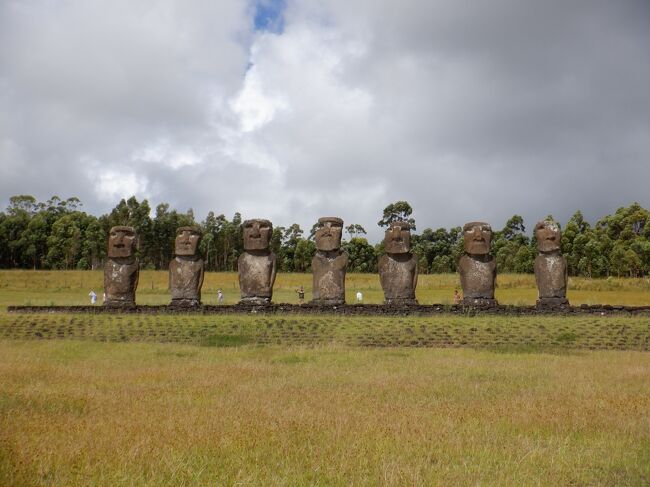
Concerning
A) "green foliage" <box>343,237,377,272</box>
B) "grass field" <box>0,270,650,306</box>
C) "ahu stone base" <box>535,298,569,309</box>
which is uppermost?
"green foliage" <box>343,237,377,272</box>

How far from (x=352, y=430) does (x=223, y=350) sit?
269 inches

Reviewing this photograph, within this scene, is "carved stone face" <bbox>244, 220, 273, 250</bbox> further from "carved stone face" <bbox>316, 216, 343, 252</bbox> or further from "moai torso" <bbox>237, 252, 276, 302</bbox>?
"carved stone face" <bbox>316, 216, 343, 252</bbox>

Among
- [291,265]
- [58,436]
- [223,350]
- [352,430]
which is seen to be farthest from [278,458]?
[291,265]

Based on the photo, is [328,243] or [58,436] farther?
[328,243]

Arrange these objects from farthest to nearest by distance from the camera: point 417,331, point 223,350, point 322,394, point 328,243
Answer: point 328,243, point 417,331, point 223,350, point 322,394

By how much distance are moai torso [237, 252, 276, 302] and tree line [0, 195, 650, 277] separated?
45154 millimetres

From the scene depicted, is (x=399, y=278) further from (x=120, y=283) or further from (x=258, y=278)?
(x=120, y=283)

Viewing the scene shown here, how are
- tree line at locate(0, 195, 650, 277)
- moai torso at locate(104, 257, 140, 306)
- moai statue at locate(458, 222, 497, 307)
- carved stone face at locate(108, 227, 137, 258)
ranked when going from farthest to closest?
1. tree line at locate(0, 195, 650, 277)
2. carved stone face at locate(108, 227, 137, 258)
3. moai torso at locate(104, 257, 140, 306)
4. moai statue at locate(458, 222, 497, 307)

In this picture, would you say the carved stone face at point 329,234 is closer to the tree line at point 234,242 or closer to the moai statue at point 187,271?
the moai statue at point 187,271

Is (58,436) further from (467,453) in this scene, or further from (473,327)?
(473,327)

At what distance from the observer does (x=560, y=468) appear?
199 inches

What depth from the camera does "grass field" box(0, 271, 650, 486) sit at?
4.95m

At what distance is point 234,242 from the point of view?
245 feet

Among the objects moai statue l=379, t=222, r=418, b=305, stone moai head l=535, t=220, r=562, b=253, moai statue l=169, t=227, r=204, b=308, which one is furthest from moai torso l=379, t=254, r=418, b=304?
moai statue l=169, t=227, r=204, b=308
